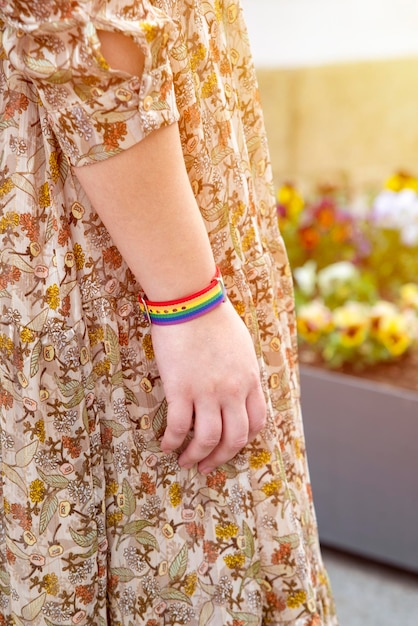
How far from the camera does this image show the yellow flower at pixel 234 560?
0.77 meters

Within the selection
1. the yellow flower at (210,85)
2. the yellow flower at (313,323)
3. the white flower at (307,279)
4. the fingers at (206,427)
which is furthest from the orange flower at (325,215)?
the fingers at (206,427)

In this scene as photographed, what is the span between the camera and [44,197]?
70cm

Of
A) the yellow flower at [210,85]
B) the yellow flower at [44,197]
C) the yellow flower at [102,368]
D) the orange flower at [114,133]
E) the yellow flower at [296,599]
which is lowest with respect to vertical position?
the yellow flower at [296,599]

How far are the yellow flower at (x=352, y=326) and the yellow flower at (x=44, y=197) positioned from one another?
4.54 ft

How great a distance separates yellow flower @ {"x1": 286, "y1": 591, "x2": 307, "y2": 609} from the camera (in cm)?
80

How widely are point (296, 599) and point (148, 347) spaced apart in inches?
13.0

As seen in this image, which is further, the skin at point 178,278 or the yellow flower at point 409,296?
the yellow flower at point 409,296

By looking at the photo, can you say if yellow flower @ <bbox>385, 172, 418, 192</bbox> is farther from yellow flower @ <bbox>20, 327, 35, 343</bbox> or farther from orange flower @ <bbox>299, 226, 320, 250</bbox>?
yellow flower @ <bbox>20, 327, 35, 343</bbox>

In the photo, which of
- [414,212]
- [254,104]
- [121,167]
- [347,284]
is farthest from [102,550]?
[414,212]

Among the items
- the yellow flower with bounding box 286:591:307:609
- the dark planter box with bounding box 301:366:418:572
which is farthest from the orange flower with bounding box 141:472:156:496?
the dark planter box with bounding box 301:366:418:572

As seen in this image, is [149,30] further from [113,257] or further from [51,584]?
[51,584]

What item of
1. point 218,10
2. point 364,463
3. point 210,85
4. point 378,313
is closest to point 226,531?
point 210,85

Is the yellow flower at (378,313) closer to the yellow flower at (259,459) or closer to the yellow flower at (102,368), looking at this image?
the yellow flower at (259,459)

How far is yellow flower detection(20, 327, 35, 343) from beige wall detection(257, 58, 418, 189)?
2.13 metres
